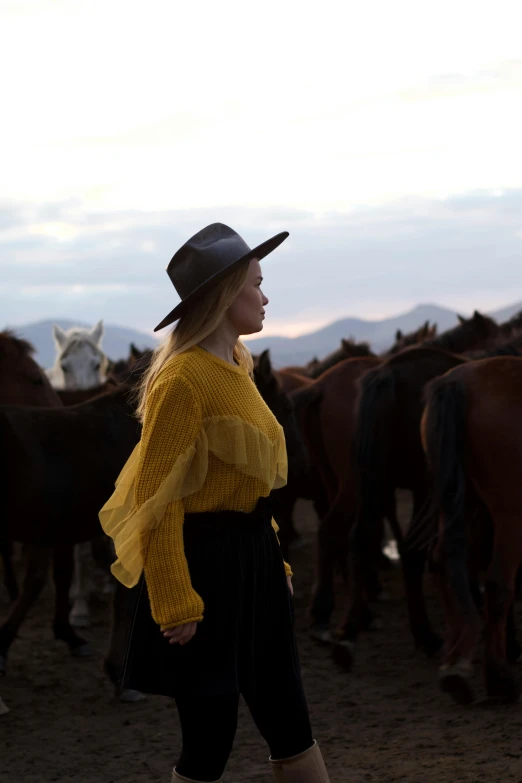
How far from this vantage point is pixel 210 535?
2428 mm

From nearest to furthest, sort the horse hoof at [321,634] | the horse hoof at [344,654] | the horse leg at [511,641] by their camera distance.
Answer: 1. the horse leg at [511,641]
2. the horse hoof at [344,654]
3. the horse hoof at [321,634]

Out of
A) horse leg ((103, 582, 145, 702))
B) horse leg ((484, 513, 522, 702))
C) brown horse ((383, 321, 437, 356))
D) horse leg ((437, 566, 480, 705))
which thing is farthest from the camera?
brown horse ((383, 321, 437, 356))

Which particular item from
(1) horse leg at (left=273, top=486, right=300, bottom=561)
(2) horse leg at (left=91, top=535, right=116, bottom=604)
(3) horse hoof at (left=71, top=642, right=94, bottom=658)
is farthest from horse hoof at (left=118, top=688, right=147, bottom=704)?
(2) horse leg at (left=91, top=535, right=116, bottom=604)

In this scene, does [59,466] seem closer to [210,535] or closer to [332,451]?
[332,451]

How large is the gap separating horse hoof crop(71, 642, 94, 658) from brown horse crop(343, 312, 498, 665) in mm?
1779

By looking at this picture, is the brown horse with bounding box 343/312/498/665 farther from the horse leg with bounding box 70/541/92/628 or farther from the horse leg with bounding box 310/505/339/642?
the horse leg with bounding box 70/541/92/628

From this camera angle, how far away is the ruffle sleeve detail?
232 cm

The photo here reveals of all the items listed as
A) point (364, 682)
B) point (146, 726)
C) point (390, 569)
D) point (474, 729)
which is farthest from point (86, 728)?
point (390, 569)

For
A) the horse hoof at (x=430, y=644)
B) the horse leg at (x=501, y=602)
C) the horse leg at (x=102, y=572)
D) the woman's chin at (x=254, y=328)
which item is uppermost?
the woman's chin at (x=254, y=328)

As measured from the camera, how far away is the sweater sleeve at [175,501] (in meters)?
2.29

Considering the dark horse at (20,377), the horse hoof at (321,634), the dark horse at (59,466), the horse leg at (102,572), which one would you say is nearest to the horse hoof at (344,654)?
the horse hoof at (321,634)

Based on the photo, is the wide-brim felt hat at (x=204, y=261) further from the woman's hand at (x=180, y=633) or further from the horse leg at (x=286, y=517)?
the horse leg at (x=286, y=517)

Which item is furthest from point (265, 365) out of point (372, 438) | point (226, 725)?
point (226, 725)

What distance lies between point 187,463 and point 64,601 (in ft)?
15.1
